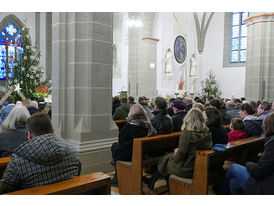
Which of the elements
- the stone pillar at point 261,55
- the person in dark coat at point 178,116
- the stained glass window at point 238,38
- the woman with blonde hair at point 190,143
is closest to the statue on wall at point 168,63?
the stone pillar at point 261,55

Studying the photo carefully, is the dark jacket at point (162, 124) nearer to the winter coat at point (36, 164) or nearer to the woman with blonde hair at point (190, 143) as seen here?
the woman with blonde hair at point (190, 143)

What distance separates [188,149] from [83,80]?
2.52 meters

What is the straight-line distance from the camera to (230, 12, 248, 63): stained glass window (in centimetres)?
1836

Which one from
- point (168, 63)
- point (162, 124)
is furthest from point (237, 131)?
point (168, 63)

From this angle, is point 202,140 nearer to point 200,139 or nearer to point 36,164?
point 200,139

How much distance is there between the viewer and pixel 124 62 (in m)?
16.3

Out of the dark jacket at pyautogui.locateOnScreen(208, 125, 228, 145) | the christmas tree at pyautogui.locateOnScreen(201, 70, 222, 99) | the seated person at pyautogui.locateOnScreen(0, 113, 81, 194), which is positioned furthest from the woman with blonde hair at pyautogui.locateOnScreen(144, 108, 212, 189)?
the christmas tree at pyautogui.locateOnScreen(201, 70, 222, 99)

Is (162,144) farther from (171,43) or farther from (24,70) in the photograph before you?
(171,43)

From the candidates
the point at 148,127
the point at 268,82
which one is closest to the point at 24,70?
the point at 148,127

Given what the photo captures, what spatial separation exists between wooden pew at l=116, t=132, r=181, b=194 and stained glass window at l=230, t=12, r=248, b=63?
15995 millimetres

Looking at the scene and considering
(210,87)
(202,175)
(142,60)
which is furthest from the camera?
(210,87)

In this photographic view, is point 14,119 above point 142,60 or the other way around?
the other way around

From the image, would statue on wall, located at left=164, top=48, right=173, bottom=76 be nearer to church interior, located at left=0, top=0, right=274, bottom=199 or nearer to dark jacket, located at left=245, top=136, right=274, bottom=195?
church interior, located at left=0, top=0, right=274, bottom=199

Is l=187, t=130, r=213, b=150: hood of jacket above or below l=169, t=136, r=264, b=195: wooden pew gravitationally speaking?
above
